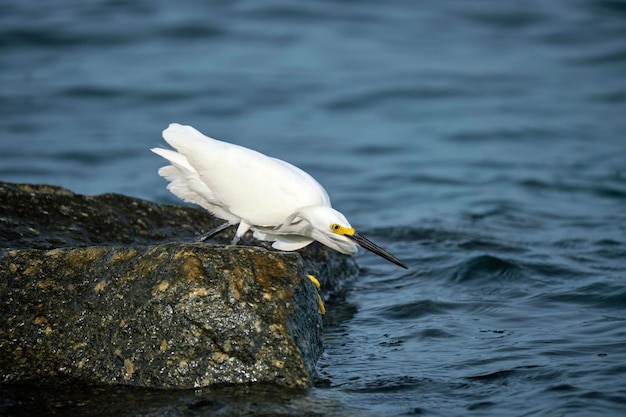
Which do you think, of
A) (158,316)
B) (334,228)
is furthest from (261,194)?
(158,316)

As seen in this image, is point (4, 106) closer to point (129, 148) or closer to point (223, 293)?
point (129, 148)

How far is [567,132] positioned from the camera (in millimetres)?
13711

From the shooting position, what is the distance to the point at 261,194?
6.09m

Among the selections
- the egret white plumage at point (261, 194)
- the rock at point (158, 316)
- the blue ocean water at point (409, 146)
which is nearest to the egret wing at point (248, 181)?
the egret white plumage at point (261, 194)

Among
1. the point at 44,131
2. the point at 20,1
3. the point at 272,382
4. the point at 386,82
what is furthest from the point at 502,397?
→ the point at 20,1

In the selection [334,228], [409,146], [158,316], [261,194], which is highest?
[261,194]

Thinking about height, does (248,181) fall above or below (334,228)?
above

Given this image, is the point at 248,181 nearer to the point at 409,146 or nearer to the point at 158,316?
the point at 158,316

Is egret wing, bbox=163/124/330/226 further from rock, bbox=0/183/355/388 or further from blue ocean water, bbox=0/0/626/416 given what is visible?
blue ocean water, bbox=0/0/626/416

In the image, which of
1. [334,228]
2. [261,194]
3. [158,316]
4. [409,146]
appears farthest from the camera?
[409,146]

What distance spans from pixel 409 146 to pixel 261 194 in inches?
305

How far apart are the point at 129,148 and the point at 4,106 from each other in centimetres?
311

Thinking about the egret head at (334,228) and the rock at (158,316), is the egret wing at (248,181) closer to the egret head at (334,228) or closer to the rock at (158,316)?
the egret head at (334,228)

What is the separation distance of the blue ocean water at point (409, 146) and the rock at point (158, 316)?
22cm
